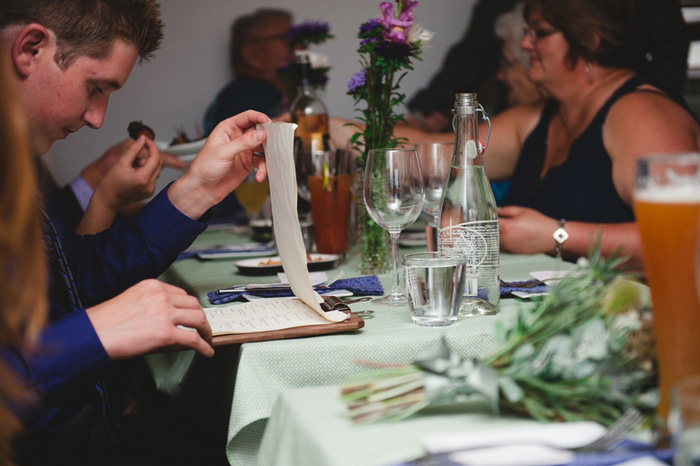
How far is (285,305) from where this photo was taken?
1.10 meters

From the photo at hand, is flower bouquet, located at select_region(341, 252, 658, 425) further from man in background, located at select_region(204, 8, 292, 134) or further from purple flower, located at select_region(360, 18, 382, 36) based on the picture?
man in background, located at select_region(204, 8, 292, 134)

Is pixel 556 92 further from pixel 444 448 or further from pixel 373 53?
pixel 444 448

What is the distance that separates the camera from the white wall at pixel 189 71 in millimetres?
4008

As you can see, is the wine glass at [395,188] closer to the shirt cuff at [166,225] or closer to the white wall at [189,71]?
the shirt cuff at [166,225]

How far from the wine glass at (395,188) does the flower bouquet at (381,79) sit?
254 millimetres

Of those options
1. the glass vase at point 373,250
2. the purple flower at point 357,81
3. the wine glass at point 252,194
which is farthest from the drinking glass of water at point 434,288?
the wine glass at point 252,194

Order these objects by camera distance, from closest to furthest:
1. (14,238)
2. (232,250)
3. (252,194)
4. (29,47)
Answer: (14,238)
(29,47)
(232,250)
(252,194)

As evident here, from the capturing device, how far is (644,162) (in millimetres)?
570

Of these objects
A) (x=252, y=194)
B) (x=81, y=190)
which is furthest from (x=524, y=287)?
(x=81, y=190)

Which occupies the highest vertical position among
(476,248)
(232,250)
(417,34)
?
(417,34)

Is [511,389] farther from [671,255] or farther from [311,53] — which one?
[311,53]

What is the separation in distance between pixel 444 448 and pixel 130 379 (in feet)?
4.13

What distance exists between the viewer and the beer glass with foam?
1.83 ft

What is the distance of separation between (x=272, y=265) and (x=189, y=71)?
297 centimetres
